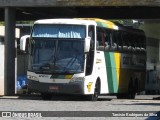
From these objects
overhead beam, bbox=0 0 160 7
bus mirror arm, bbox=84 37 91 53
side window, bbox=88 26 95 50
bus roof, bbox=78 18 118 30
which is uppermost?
overhead beam, bbox=0 0 160 7

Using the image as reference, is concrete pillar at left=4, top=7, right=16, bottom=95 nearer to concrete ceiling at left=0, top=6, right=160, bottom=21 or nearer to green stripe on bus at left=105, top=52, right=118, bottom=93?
concrete ceiling at left=0, top=6, right=160, bottom=21

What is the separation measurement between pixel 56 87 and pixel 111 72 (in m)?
3.72

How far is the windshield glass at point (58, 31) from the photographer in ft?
91.7

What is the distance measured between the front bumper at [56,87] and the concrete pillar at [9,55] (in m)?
5.66

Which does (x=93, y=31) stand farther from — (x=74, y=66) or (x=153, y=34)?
(x=153, y=34)

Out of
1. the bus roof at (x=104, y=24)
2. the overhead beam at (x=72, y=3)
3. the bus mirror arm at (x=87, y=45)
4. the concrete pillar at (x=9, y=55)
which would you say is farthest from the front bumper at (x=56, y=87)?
the overhead beam at (x=72, y=3)

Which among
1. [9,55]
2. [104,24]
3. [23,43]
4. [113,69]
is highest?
[104,24]

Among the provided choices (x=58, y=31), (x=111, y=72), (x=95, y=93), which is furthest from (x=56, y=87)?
(x=111, y=72)

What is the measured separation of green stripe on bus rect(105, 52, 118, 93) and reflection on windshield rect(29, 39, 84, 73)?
240 cm

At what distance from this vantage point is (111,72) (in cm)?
3048

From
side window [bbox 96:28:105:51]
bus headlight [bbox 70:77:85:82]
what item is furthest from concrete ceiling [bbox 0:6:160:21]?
bus headlight [bbox 70:77:85:82]

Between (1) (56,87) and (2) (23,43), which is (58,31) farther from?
(1) (56,87)

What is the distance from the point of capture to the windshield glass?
28.0 metres

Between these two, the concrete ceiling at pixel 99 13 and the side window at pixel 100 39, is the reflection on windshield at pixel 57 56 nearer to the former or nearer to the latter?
the side window at pixel 100 39
